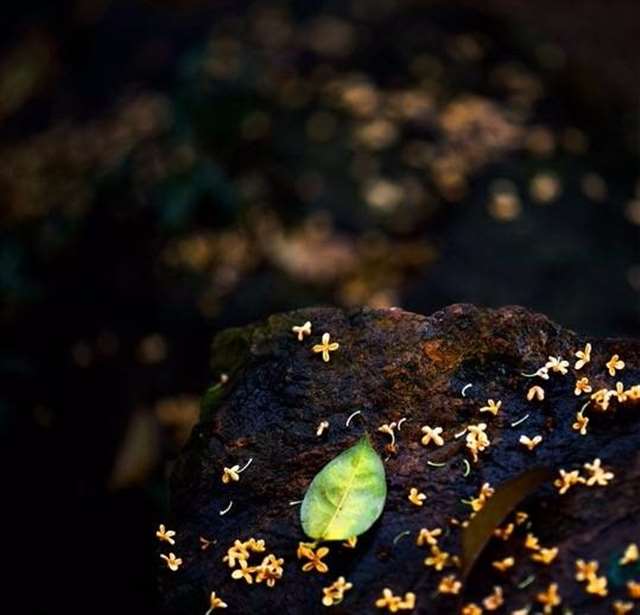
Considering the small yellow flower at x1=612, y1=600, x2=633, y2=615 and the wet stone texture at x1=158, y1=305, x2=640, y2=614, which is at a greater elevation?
the wet stone texture at x1=158, y1=305, x2=640, y2=614

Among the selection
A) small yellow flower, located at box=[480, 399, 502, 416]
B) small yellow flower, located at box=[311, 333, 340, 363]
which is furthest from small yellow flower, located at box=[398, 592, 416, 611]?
small yellow flower, located at box=[311, 333, 340, 363]

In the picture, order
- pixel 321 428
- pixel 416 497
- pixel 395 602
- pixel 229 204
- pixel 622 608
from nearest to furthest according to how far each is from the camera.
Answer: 1. pixel 622 608
2. pixel 395 602
3. pixel 416 497
4. pixel 321 428
5. pixel 229 204

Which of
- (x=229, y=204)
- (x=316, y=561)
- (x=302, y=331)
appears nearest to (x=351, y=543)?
(x=316, y=561)

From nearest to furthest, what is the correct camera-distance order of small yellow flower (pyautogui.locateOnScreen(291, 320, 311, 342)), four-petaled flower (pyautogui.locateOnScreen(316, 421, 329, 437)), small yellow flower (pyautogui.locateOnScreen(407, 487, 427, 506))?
small yellow flower (pyautogui.locateOnScreen(407, 487, 427, 506))
four-petaled flower (pyautogui.locateOnScreen(316, 421, 329, 437))
small yellow flower (pyautogui.locateOnScreen(291, 320, 311, 342))

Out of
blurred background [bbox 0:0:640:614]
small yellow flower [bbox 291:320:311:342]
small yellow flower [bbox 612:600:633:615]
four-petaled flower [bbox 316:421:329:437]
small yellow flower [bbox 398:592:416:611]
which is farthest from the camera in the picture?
blurred background [bbox 0:0:640:614]

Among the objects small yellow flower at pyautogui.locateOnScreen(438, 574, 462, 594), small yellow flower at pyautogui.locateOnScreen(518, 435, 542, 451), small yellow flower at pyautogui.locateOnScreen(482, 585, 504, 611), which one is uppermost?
small yellow flower at pyautogui.locateOnScreen(518, 435, 542, 451)

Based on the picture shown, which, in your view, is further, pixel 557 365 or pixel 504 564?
pixel 557 365

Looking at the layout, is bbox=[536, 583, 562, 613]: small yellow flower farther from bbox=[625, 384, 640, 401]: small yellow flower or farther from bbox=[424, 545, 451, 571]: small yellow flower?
bbox=[625, 384, 640, 401]: small yellow flower

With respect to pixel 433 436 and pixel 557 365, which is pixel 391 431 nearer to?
pixel 433 436
